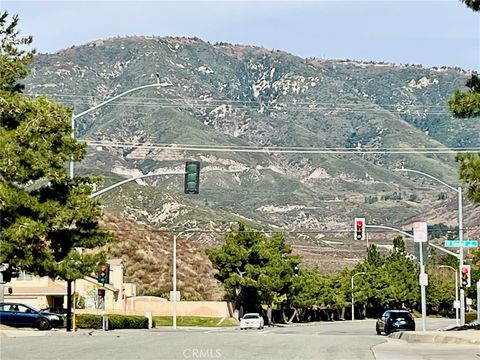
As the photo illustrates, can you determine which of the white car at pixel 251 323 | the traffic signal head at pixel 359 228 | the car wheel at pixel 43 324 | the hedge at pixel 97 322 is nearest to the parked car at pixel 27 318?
the car wheel at pixel 43 324

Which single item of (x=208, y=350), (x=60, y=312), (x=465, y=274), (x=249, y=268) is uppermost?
(x=249, y=268)

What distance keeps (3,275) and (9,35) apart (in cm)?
1059

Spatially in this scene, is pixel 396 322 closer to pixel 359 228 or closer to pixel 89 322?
pixel 359 228

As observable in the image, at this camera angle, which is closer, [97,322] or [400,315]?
[400,315]

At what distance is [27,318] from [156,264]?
200 ft

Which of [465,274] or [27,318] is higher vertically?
[465,274]

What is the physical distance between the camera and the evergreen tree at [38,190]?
39.1 meters

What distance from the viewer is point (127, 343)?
3294 cm

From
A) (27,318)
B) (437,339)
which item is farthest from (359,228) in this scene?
(437,339)

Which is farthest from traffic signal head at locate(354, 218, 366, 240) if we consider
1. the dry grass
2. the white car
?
the dry grass

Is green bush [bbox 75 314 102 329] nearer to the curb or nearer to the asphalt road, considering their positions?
the curb

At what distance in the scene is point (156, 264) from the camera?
111 metres

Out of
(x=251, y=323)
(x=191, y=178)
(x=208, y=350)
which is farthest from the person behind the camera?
(x=251, y=323)

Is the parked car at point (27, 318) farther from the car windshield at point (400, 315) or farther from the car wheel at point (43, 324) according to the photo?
the car windshield at point (400, 315)
